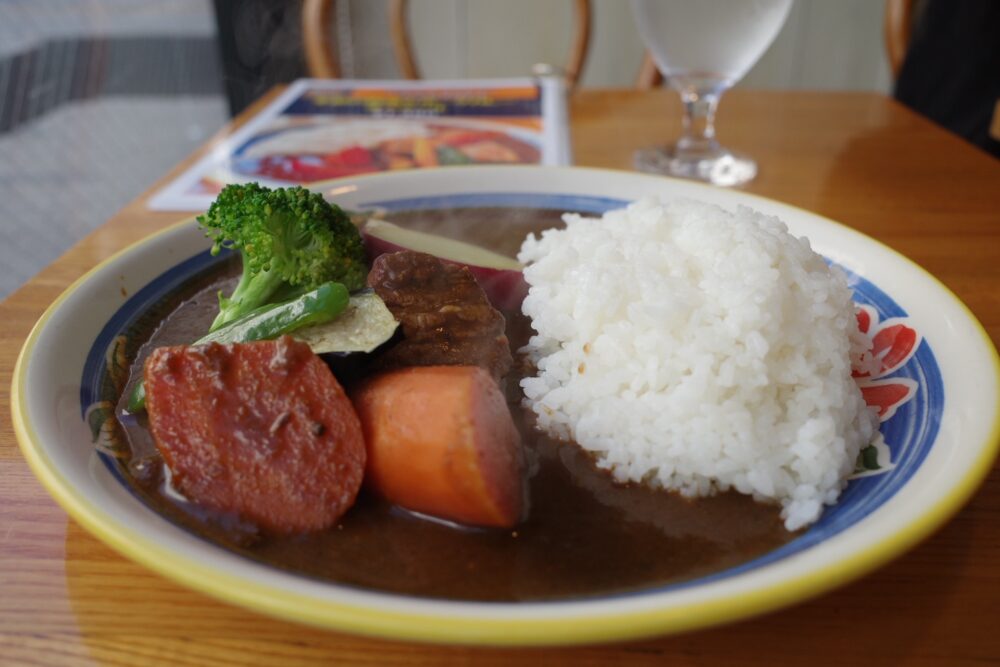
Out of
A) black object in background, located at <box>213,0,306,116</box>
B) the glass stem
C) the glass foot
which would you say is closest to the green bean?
the glass foot

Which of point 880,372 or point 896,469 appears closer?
point 896,469

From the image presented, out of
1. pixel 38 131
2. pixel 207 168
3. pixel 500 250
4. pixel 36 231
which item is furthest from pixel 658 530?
pixel 38 131

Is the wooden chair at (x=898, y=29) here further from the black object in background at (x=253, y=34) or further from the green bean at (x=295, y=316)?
the green bean at (x=295, y=316)

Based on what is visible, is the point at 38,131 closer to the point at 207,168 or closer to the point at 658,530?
the point at 207,168

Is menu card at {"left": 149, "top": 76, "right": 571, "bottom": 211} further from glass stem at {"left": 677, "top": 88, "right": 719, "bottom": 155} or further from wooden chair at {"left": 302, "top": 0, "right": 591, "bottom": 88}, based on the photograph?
wooden chair at {"left": 302, "top": 0, "right": 591, "bottom": 88}

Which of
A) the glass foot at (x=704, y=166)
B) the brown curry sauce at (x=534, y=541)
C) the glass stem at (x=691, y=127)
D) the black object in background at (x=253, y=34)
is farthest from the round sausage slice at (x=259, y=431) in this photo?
the black object in background at (x=253, y=34)
